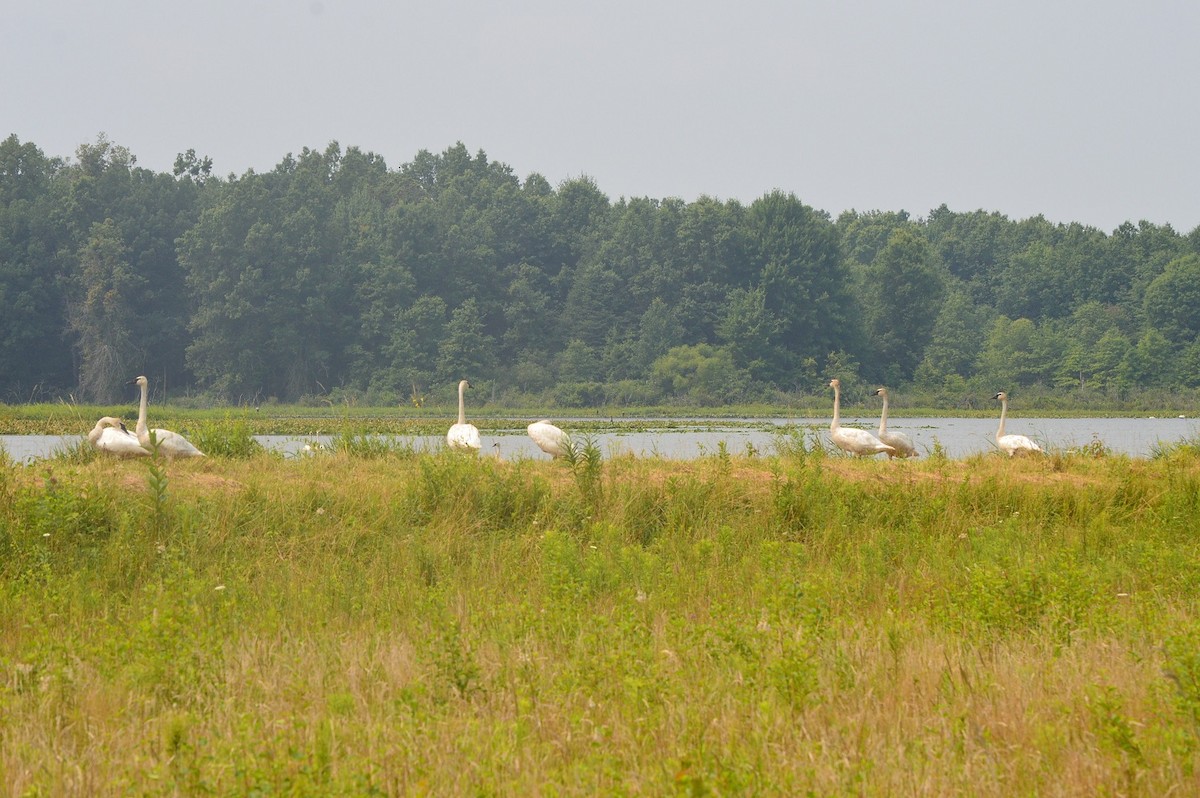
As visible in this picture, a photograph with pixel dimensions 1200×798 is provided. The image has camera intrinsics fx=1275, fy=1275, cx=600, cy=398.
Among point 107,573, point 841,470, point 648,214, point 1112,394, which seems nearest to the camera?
point 107,573

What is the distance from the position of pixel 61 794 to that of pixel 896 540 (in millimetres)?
7524

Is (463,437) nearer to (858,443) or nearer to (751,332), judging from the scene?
(858,443)

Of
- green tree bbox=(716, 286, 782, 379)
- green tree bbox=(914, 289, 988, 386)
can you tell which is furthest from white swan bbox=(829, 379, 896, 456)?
green tree bbox=(914, 289, 988, 386)

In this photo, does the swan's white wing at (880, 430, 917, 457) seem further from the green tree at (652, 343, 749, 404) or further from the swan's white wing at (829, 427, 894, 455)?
the green tree at (652, 343, 749, 404)

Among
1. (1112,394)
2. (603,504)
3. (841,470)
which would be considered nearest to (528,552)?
(603,504)

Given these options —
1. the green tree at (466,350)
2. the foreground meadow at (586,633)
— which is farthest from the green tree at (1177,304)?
the foreground meadow at (586,633)

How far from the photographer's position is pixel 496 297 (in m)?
66.7

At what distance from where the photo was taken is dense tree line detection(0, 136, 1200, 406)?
5650 centimetres

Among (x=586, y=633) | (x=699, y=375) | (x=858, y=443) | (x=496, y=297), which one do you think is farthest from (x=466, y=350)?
(x=586, y=633)

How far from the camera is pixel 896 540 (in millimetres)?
10703

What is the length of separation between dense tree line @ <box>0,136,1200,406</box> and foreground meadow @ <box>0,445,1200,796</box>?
46481 millimetres

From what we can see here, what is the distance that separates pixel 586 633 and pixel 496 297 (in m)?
60.7

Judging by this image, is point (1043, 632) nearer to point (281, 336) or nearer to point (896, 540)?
point (896, 540)

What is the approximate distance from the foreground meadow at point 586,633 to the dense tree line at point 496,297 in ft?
152
